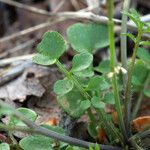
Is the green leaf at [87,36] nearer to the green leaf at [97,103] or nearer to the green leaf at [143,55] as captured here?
the green leaf at [143,55]

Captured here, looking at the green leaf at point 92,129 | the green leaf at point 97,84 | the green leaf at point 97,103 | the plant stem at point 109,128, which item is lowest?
the green leaf at point 92,129

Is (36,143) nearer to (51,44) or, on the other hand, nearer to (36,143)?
(36,143)

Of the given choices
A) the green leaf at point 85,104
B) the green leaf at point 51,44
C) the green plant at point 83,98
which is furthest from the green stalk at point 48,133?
the green leaf at point 51,44

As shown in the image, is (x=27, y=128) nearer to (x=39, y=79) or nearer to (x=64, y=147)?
(x=64, y=147)

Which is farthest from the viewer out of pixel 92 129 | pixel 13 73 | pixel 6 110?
pixel 13 73

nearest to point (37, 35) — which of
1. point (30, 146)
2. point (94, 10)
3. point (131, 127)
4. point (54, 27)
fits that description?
point (54, 27)

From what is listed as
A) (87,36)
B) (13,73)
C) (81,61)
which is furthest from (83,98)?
(13,73)

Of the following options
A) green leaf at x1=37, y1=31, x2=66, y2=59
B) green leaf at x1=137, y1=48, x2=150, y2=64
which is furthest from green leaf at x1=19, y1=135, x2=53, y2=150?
green leaf at x1=137, y1=48, x2=150, y2=64
